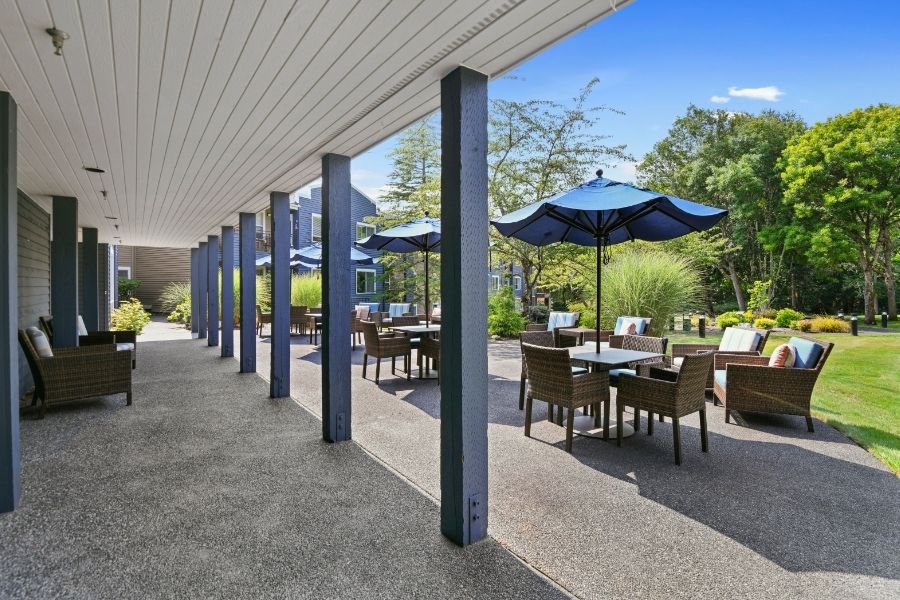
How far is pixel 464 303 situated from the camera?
2.40 meters

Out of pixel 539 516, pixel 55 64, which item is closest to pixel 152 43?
pixel 55 64

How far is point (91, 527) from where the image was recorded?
2594mm

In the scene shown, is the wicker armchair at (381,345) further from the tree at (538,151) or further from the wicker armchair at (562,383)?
the tree at (538,151)

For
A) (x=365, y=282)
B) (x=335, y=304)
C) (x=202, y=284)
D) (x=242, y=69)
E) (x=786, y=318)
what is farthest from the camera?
(x=365, y=282)

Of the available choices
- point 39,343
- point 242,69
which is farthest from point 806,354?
point 39,343

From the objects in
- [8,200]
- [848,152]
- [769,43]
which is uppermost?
[769,43]

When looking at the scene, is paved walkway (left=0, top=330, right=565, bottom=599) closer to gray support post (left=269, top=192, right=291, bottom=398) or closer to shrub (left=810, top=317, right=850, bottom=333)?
gray support post (left=269, top=192, right=291, bottom=398)

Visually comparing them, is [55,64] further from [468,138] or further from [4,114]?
[468,138]

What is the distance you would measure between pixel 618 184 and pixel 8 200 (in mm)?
4487

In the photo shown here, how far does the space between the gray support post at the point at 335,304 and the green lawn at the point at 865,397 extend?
4370 millimetres

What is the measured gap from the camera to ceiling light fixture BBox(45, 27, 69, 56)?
2.14 metres

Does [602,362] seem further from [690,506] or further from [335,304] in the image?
[335,304]

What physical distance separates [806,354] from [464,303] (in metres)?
4.02

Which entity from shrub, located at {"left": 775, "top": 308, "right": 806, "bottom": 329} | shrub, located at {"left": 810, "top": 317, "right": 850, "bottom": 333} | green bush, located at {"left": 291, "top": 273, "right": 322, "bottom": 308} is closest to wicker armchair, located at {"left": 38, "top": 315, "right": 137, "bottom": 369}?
green bush, located at {"left": 291, "top": 273, "right": 322, "bottom": 308}
